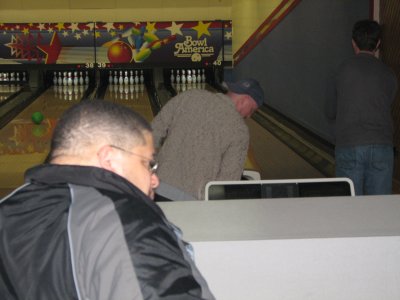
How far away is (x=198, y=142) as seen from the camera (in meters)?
2.88

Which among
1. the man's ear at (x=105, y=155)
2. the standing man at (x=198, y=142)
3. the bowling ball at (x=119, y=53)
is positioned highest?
the man's ear at (x=105, y=155)

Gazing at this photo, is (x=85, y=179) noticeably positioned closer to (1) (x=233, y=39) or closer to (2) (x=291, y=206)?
(2) (x=291, y=206)

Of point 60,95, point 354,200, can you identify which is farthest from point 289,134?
point 354,200

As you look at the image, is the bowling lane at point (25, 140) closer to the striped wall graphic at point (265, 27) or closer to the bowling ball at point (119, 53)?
the bowling ball at point (119, 53)

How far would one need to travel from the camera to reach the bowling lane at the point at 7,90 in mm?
10591

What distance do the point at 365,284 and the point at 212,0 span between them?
10547 millimetres

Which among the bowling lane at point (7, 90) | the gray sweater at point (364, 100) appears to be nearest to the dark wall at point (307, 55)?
the gray sweater at point (364, 100)

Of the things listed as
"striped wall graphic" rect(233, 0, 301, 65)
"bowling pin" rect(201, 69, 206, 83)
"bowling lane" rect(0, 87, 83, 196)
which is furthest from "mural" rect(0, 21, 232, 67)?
"bowling lane" rect(0, 87, 83, 196)

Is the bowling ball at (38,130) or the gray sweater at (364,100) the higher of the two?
the gray sweater at (364,100)

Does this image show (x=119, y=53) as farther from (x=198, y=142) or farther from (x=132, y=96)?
(x=198, y=142)

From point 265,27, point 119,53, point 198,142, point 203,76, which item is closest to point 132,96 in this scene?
point 119,53

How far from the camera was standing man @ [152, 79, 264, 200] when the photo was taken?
2.87m

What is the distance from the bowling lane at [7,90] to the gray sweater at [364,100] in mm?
7589

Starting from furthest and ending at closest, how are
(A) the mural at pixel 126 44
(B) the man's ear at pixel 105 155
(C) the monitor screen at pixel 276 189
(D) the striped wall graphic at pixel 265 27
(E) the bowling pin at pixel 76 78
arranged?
(E) the bowling pin at pixel 76 78
(A) the mural at pixel 126 44
(D) the striped wall graphic at pixel 265 27
(C) the monitor screen at pixel 276 189
(B) the man's ear at pixel 105 155
